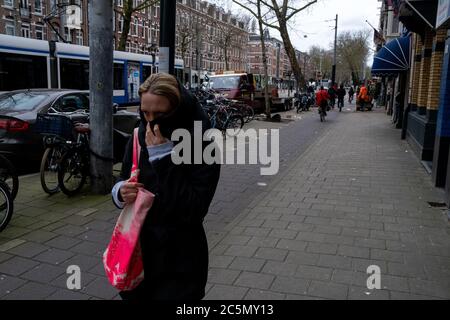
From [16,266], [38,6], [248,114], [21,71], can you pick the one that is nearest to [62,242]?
[16,266]

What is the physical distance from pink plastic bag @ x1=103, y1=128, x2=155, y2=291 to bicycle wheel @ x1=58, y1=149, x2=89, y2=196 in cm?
434

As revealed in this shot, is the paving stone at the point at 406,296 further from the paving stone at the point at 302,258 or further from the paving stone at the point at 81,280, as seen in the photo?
the paving stone at the point at 81,280

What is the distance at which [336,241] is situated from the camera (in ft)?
15.6

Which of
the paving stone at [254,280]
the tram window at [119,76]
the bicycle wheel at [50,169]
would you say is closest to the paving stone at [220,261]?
the paving stone at [254,280]

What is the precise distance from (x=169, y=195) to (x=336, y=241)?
3226mm

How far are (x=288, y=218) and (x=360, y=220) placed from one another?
91cm

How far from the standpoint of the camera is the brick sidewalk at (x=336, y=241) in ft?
12.0

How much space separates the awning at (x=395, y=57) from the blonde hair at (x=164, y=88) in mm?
16203

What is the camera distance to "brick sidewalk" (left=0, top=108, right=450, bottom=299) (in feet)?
12.0

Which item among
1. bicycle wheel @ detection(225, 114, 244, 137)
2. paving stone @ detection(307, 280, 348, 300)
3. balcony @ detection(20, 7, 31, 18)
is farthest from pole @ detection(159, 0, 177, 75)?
balcony @ detection(20, 7, 31, 18)

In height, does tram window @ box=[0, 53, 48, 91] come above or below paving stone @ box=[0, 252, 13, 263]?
above

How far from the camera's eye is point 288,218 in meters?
5.59

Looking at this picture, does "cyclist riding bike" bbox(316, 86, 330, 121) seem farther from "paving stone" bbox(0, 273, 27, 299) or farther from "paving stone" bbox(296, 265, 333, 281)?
"paving stone" bbox(0, 273, 27, 299)
